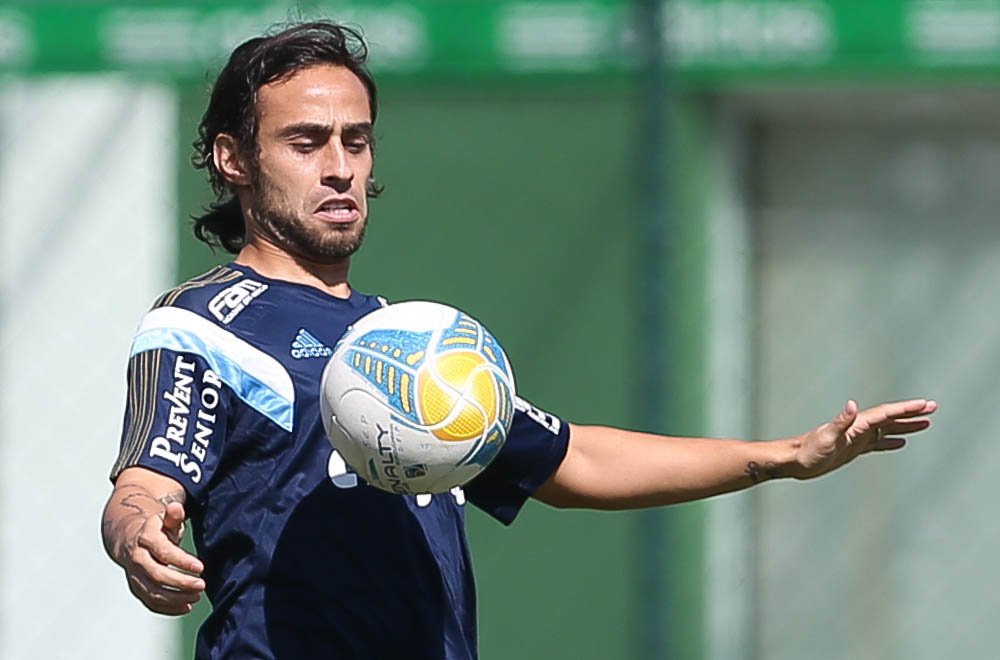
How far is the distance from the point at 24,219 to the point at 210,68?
75 centimetres

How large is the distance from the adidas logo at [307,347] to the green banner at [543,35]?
7.91 feet

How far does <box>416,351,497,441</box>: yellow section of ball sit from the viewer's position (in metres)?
2.98

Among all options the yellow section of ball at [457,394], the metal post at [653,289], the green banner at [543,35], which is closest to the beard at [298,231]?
the yellow section of ball at [457,394]

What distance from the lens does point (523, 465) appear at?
3498 millimetres

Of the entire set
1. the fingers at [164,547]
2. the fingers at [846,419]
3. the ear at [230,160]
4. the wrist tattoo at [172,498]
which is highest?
the ear at [230,160]

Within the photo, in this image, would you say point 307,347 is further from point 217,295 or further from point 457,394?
point 457,394

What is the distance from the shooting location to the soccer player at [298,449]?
119 inches

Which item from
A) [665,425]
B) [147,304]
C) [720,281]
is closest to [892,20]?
[720,281]

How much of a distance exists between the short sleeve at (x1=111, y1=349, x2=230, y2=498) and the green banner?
262 centimetres

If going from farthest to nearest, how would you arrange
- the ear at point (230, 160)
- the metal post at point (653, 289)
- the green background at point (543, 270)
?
1. the green background at point (543, 270)
2. the metal post at point (653, 289)
3. the ear at point (230, 160)

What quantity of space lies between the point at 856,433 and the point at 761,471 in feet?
0.68

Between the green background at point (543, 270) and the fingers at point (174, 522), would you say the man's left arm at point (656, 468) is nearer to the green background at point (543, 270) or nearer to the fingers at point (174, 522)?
the fingers at point (174, 522)

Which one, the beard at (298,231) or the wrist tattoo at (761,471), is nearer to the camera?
the beard at (298,231)

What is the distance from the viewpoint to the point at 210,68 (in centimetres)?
601
